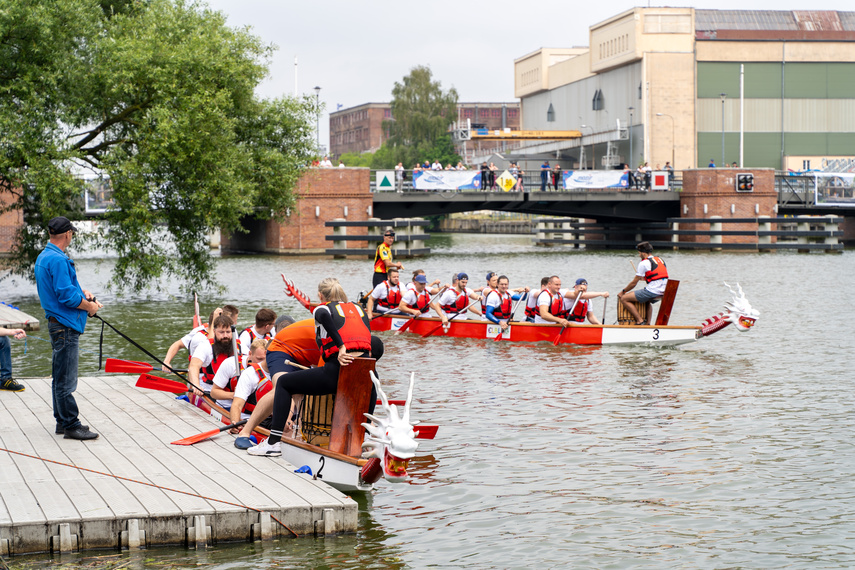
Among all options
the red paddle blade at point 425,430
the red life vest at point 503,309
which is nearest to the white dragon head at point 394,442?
the red paddle blade at point 425,430

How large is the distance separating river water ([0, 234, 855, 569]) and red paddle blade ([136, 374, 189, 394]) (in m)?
1.08

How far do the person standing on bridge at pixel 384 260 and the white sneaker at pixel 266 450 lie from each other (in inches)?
468

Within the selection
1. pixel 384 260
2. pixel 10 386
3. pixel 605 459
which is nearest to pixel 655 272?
pixel 384 260

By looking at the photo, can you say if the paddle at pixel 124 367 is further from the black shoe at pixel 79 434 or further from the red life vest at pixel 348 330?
the red life vest at pixel 348 330

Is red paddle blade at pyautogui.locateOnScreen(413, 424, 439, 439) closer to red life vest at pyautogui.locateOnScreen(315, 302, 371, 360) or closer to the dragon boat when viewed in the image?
red life vest at pyautogui.locateOnScreen(315, 302, 371, 360)

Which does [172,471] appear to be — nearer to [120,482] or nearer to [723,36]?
[120,482]

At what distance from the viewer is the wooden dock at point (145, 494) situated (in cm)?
700

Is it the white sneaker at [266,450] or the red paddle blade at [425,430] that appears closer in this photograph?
the red paddle blade at [425,430]

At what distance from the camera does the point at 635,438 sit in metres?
11.2

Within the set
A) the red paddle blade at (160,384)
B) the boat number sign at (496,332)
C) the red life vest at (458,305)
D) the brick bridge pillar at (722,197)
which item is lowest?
the boat number sign at (496,332)

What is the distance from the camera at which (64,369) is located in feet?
29.3

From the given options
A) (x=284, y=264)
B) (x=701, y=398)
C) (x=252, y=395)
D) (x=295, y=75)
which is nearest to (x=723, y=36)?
(x=295, y=75)

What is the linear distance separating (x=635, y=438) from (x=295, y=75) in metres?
48.5

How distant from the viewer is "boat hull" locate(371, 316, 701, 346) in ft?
59.3
